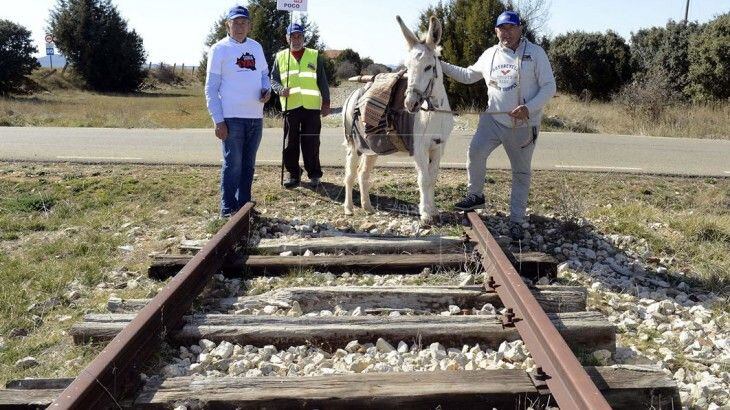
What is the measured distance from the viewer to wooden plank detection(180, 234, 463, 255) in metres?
6.53

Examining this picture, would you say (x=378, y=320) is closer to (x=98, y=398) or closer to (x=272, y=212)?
(x=98, y=398)

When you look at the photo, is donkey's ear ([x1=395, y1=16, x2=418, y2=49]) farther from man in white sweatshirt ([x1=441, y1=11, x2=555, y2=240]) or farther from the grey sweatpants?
the grey sweatpants

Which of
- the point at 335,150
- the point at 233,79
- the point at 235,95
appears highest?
the point at 233,79

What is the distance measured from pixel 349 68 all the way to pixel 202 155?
125 ft

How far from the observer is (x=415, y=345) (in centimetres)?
440

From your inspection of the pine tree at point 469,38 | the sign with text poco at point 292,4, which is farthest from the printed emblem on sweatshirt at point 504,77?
the pine tree at point 469,38

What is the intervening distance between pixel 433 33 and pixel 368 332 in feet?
11.3

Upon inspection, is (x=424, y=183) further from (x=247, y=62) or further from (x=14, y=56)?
(x=14, y=56)

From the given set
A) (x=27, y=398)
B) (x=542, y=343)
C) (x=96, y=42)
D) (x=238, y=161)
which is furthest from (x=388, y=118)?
(x=96, y=42)

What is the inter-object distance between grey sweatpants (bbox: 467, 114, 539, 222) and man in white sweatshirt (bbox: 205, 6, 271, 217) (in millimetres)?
2393

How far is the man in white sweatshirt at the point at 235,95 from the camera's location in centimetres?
743

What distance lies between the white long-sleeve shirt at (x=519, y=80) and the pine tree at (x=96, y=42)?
4911 cm

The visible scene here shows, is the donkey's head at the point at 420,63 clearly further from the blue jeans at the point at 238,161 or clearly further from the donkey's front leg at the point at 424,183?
the blue jeans at the point at 238,161

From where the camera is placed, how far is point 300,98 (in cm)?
955
